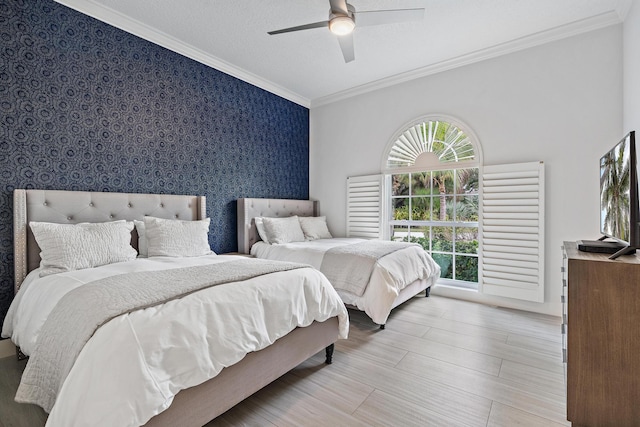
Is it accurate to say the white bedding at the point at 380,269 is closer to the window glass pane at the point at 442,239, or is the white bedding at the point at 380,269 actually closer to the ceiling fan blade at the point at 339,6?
the window glass pane at the point at 442,239

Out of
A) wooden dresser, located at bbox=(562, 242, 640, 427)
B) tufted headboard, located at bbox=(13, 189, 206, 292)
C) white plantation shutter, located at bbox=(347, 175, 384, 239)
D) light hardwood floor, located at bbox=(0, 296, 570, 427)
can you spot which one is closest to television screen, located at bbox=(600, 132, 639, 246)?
wooden dresser, located at bbox=(562, 242, 640, 427)

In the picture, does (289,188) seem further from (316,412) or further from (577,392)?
(577,392)

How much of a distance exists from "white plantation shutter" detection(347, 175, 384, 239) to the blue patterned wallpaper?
4.27ft

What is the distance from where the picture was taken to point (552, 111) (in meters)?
3.04

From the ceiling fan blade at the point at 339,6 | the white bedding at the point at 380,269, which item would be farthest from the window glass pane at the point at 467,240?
the ceiling fan blade at the point at 339,6

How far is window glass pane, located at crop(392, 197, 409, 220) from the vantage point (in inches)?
167

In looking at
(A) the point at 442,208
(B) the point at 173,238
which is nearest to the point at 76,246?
(B) the point at 173,238

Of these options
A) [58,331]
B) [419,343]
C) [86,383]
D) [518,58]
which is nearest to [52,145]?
[58,331]

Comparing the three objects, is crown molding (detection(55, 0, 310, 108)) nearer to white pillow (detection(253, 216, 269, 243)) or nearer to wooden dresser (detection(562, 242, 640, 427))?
white pillow (detection(253, 216, 269, 243))

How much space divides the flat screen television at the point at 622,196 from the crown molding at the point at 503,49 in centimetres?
177

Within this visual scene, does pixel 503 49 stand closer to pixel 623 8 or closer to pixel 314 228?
pixel 623 8

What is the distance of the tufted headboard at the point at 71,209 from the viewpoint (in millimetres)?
2172

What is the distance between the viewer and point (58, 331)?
1.28 meters

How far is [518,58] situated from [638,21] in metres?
1.03
